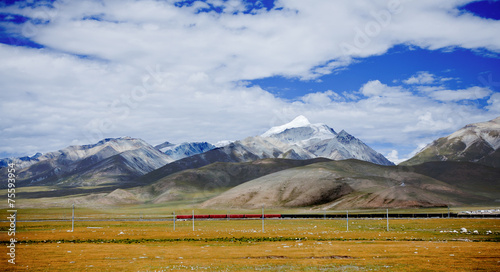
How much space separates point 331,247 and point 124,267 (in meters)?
21.1

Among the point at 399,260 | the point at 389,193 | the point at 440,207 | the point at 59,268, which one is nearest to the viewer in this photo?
the point at 59,268

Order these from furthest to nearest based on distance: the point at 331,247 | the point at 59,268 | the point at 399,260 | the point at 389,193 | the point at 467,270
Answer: the point at 389,193, the point at 331,247, the point at 399,260, the point at 59,268, the point at 467,270

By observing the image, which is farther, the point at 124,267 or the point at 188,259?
the point at 188,259

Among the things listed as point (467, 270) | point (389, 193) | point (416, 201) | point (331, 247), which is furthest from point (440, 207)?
point (467, 270)

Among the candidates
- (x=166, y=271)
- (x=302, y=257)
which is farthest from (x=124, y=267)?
(x=302, y=257)

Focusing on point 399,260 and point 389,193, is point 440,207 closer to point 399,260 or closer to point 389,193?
point 389,193

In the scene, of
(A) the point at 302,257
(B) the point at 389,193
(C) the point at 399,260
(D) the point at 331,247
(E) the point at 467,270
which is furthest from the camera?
(B) the point at 389,193

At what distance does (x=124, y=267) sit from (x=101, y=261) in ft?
14.5

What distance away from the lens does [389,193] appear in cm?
18150

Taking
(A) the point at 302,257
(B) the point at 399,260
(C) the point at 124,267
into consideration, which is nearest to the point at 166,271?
(C) the point at 124,267

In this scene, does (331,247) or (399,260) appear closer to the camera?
(399,260)

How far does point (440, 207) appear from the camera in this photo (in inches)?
6614

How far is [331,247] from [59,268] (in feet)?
82.1

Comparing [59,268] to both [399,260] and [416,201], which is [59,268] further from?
[416,201]
